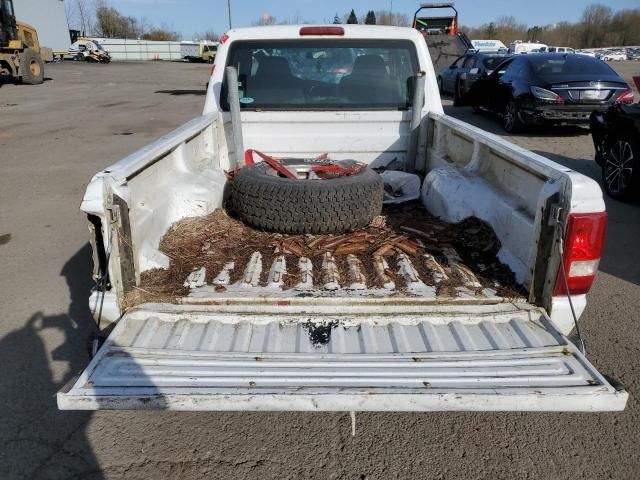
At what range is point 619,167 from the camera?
6781mm

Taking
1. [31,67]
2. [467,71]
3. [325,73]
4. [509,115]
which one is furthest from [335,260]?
[31,67]

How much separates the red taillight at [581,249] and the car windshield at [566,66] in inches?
380

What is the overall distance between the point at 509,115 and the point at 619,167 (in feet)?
17.0

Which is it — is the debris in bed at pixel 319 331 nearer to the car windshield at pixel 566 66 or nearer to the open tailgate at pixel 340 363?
the open tailgate at pixel 340 363

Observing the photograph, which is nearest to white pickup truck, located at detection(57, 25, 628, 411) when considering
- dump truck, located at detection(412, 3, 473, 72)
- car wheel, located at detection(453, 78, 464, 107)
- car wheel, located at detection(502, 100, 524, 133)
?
car wheel, located at detection(502, 100, 524, 133)

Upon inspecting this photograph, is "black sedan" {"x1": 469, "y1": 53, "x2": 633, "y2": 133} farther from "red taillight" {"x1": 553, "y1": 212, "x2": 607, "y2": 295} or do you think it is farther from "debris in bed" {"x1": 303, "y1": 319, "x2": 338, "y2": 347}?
"debris in bed" {"x1": 303, "y1": 319, "x2": 338, "y2": 347}

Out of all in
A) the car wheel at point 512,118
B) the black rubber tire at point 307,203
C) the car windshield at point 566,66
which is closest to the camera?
the black rubber tire at point 307,203

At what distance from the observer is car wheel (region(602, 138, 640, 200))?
6.49 metres

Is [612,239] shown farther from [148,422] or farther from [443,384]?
[148,422]

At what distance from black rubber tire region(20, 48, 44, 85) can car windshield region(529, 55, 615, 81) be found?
67.3 feet

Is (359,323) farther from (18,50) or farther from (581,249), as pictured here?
(18,50)

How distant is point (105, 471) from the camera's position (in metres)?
2.49

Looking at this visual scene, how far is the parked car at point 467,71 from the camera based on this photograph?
1480 centimetres

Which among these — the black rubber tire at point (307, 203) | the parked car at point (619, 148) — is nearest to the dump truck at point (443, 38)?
the parked car at point (619, 148)
